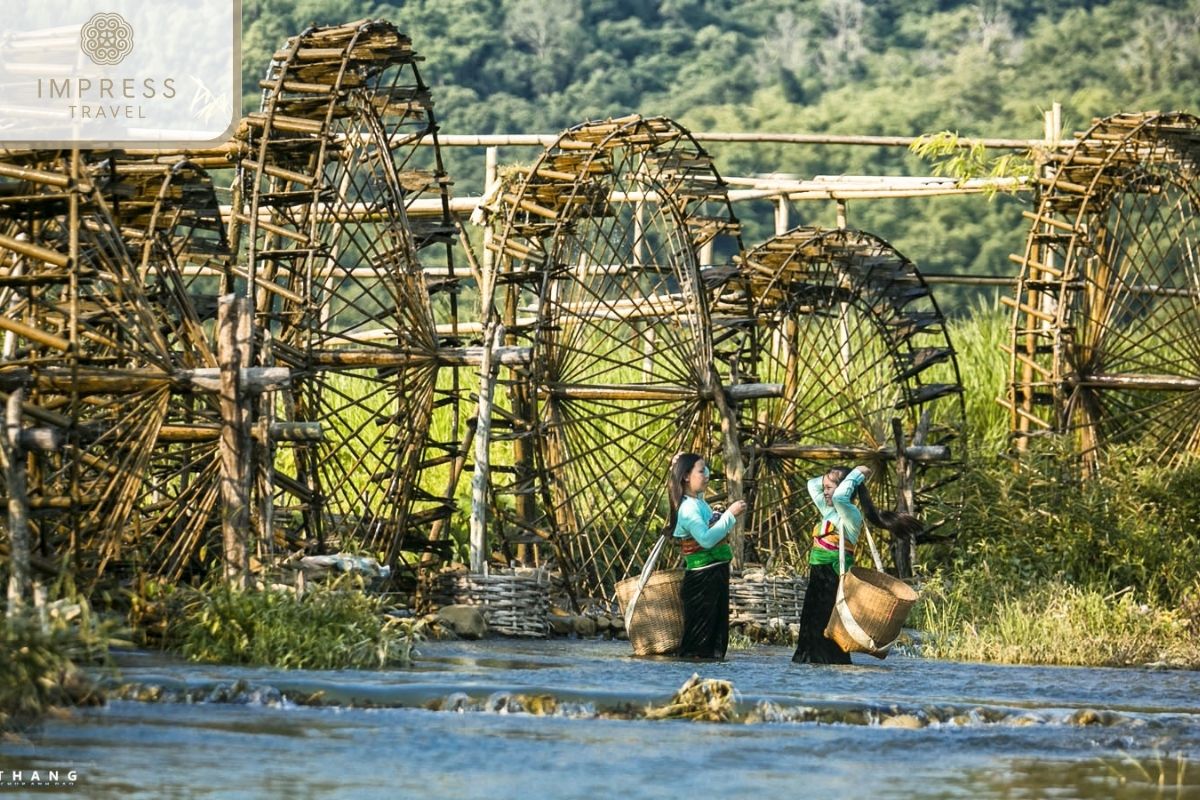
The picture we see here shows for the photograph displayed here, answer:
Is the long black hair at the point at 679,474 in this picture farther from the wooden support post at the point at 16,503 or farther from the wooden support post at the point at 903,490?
the wooden support post at the point at 903,490

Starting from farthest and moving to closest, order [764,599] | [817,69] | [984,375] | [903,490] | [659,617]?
[817,69]
[984,375]
[903,490]
[764,599]
[659,617]

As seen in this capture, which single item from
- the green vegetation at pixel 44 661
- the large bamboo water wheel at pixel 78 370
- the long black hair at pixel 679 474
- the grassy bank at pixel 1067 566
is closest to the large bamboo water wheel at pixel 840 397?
the grassy bank at pixel 1067 566

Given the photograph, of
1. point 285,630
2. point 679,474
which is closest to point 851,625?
point 679,474

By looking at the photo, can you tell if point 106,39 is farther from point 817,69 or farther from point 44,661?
point 817,69

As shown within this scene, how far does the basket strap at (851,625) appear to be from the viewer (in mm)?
14820

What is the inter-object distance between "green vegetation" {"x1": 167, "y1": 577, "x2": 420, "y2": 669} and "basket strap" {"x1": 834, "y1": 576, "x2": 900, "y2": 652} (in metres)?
2.88

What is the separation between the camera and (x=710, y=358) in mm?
18859

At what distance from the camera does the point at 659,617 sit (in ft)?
49.3

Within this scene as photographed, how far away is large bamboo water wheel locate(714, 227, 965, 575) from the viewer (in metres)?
20.3

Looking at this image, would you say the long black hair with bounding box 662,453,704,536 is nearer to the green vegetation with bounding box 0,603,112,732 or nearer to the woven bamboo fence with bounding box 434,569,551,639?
the woven bamboo fence with bounding box 434,569,551,639

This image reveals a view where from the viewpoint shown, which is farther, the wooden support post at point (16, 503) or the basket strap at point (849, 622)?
the basket strap at point (849, 622)

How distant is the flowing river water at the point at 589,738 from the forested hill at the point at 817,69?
82.4 ft

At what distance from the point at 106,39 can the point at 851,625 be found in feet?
21.5

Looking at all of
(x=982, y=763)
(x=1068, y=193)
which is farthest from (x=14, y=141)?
(x=1068, y=193)
